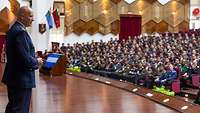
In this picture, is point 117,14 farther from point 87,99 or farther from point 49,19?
point 87,99

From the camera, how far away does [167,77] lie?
29.0 feet

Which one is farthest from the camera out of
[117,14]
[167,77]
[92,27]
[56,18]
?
[117,14]

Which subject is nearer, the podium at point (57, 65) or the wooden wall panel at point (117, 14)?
the podium at point (57, 65)

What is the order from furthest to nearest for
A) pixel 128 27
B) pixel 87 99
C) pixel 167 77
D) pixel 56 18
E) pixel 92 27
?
pixel 92 27 → pixel 56 18 → pixel 128 27 → pixel 167 77 → pixel 87 99

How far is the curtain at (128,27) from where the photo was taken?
17.7 metres

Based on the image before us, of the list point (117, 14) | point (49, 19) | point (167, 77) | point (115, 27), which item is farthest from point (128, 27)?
point (167, 77)

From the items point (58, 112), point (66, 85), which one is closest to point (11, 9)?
point (66, 85)

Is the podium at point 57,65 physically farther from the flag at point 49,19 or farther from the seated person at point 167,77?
the flag at point 49,19

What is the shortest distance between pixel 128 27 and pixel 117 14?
18.1 ft

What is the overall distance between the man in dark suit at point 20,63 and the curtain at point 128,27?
14.1 metres

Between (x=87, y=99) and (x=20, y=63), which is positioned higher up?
(x=20, y=63)

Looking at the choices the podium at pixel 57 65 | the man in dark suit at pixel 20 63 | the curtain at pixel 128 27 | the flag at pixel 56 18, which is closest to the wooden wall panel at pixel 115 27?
the flag at pixel 56 18

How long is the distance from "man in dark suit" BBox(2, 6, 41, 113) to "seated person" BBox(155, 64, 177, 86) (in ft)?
→ 16.9

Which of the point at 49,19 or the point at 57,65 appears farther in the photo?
the point at 49,19
